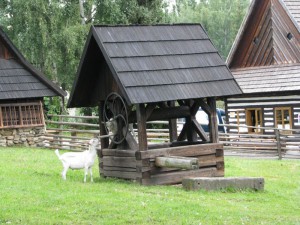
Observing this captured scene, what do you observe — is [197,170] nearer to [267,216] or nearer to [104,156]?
[104,156]

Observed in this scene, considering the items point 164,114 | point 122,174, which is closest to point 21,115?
point 122,174

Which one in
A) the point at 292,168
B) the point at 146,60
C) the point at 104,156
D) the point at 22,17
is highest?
the point at 22,17

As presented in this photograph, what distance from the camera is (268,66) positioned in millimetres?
32375

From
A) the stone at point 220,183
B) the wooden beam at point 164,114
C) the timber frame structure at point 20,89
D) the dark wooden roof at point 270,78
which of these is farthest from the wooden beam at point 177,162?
the timber frame structure at point 20,89

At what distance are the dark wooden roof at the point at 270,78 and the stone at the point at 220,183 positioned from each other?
564 inches

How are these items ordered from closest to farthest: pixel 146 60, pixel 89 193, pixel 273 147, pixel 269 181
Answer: pixel 89 193 → pixel 146 60 → pixel 269 181 → pixel 273 147

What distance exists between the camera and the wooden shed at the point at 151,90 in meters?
15.5

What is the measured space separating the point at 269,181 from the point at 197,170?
2.30m

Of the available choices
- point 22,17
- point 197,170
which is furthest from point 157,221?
point 22,17

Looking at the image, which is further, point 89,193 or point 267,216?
point 89,193

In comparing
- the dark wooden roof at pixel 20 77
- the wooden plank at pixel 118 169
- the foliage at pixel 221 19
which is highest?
the foliage at pixel 221 19

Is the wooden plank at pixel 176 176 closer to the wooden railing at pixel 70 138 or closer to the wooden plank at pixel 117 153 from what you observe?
the wooden plank at pixel 117 153

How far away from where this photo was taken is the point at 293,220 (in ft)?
38.8

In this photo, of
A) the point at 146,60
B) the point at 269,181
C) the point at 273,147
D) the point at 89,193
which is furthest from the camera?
the point at 273,147
